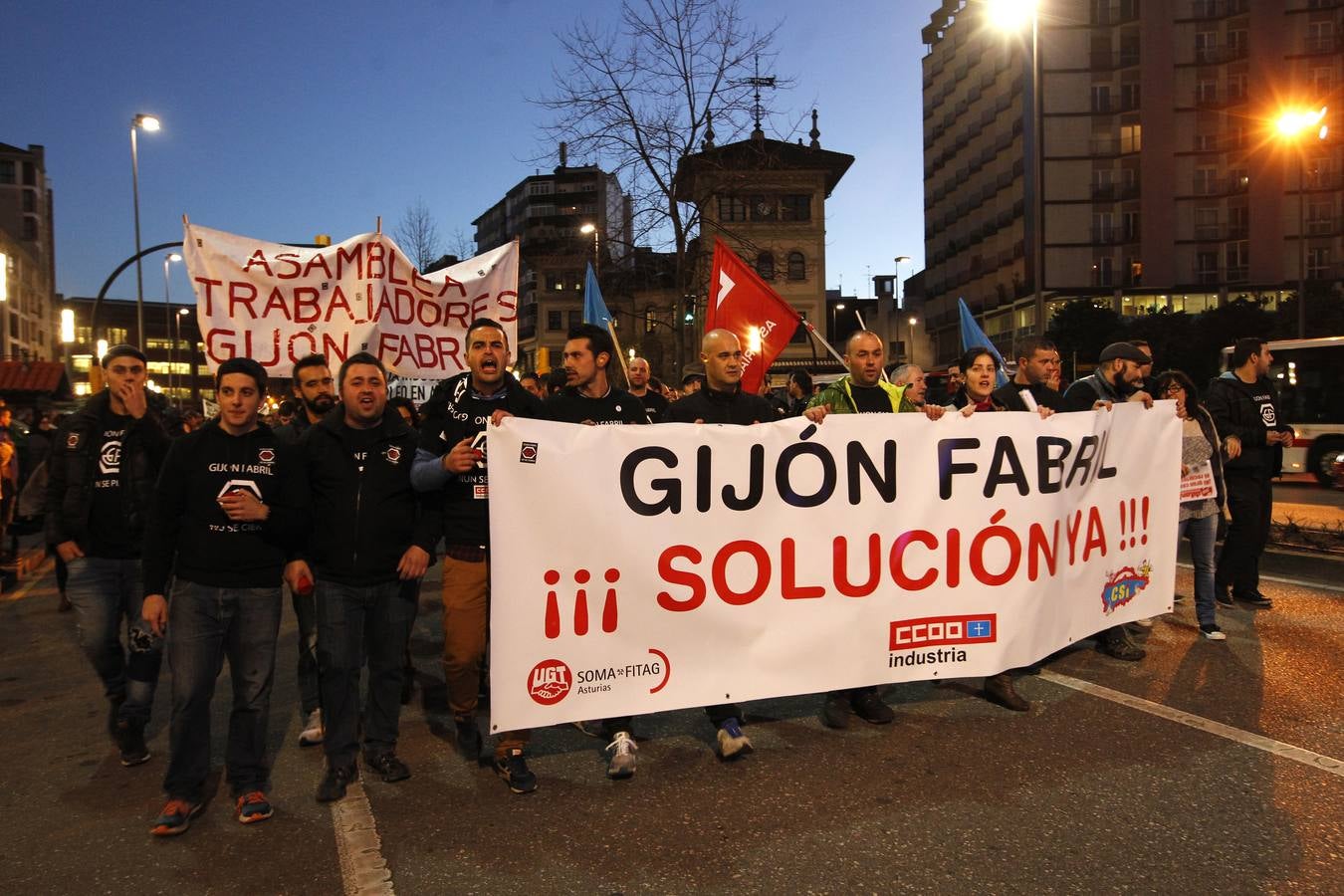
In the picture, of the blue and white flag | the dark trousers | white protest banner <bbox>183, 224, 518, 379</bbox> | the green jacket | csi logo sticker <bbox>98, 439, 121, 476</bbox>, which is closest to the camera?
csi logo sticker <bbox>98, 439, 121, 476</bbox>

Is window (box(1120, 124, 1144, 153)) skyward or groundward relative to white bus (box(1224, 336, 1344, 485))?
skyward

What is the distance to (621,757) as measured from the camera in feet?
13.5

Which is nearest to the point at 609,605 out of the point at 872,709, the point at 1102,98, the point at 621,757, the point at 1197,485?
the point at 621,757

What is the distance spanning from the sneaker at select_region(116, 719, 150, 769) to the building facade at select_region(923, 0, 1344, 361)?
64553mm

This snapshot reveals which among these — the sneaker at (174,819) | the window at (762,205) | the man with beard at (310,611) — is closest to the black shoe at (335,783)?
the sneaker at (174,819)

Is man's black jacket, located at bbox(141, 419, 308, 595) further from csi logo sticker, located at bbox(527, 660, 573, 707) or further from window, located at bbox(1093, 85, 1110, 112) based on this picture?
window, located at bbox(1093, 85, 1110, 112)

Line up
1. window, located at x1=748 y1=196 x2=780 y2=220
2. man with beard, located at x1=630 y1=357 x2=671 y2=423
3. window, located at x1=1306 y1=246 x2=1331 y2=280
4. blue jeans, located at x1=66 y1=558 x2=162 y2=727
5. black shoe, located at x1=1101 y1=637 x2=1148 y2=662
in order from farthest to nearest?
1. window, located at x1=1306 y1=246 x2=1331 y2=280
2. window, located at x1=748 y1=196 x2=780 y2=220
3. man with beard, located at x1=630 y1=357 x2=671 y2=423
4. black shoe, located at x1=1101 y1=637 x2=1148 y2=662
5. blue jeans, located at x1=66 y1=558 x2=162 y2=727

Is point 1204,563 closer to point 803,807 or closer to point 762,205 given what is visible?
point 803,807

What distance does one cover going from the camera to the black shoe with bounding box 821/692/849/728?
467cm

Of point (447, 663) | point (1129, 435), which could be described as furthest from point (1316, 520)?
point (447, 663)

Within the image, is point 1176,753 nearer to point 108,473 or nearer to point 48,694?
point 108,473

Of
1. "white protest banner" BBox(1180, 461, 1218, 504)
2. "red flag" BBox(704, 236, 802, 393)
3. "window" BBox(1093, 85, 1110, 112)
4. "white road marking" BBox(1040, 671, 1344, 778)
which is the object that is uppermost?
"window" BBox(1093, 85, 1110, 112)

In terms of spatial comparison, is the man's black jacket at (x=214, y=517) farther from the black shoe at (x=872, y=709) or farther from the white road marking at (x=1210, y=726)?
the white road marking at (x=1210, y=726)

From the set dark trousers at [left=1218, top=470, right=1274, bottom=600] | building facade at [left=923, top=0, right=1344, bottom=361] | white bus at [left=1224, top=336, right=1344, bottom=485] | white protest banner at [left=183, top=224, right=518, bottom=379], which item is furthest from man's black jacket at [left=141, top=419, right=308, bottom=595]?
building facade at [left=923, top=0, right=1344, bottom=361]
